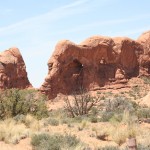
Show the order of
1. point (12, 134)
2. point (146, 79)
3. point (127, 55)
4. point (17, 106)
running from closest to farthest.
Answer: point (12, 134), point (17, 106), point (146, 79), point (127, 55)

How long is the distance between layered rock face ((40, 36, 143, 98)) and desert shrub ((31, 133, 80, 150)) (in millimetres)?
32649

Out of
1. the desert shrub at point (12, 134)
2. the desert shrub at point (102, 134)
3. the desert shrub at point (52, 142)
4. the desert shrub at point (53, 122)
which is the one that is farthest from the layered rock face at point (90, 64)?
Answer: the desert shrub at point (52, 142)

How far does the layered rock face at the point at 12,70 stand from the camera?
4828 centimetres

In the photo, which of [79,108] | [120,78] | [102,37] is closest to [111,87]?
[120,78]

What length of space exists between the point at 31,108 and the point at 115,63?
28.7 metres

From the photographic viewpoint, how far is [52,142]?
1043 cm

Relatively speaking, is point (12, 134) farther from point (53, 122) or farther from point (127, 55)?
point (127, 55)

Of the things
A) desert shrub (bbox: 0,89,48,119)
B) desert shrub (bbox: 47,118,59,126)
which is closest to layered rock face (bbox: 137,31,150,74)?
desert shrub (bbox: 0,89,48,119)

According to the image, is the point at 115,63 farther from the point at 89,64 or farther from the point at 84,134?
the point at 84,134

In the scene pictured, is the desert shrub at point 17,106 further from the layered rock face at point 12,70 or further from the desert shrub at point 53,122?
the layered rock face at point 12,70

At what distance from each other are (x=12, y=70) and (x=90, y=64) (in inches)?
407

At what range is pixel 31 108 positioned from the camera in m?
21.1

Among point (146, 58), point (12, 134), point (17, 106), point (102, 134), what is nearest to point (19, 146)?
point (12, 134)

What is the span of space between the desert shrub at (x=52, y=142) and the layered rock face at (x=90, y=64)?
32649 mm
